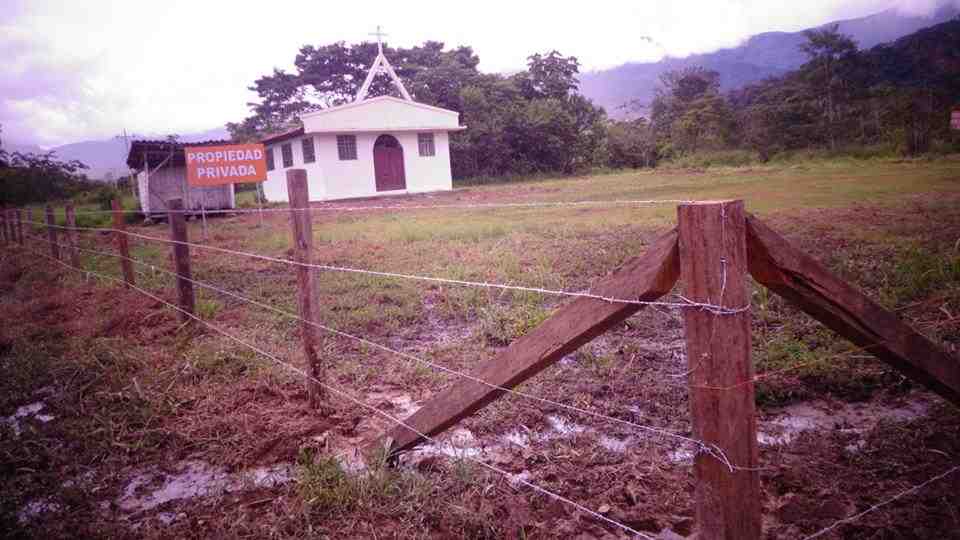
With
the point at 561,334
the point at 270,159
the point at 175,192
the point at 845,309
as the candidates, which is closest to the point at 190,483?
the point at 561,334

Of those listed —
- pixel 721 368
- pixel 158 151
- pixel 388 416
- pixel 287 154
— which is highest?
pixel 287 154

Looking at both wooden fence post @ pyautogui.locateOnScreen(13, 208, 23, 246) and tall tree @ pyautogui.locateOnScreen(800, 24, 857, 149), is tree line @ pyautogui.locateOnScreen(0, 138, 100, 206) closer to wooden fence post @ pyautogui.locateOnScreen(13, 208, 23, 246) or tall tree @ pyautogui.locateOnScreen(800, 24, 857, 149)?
wooden fence post @ pyautogui.locateOnScreen(13, 208, 23, 246)

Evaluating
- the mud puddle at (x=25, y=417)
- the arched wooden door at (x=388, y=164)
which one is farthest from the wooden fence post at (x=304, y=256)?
the arched wooden door at (x=388, y=164)

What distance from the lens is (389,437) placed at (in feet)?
9.09

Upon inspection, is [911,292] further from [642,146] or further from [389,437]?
[642,146]

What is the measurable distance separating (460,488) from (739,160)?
27.2m

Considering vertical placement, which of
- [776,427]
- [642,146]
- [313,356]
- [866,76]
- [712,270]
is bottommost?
[776,427]

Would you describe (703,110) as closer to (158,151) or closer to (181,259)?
(158,151)

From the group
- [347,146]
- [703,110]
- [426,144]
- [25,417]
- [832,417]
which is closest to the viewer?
[832,417]

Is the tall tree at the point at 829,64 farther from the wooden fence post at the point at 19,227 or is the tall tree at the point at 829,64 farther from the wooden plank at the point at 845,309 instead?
the wooden fence post at the point at 19,227

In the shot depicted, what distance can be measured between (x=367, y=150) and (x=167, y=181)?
7.66m

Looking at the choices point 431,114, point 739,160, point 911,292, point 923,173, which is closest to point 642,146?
point 739,160

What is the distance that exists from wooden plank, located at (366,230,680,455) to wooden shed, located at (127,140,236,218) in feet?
61.4

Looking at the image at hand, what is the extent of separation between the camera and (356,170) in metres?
23.9
